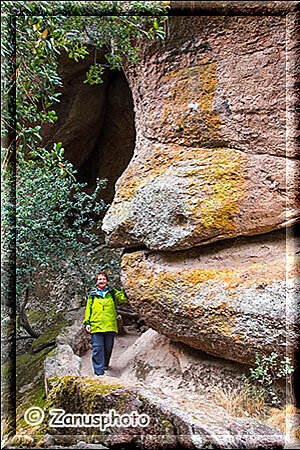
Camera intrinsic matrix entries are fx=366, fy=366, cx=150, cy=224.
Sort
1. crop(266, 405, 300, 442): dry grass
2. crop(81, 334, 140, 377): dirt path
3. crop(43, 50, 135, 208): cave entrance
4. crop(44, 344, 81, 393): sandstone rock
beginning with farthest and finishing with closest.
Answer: crop(43, 50, 135, 208): cave entrance
crop(81, 334, 140, 377): dirt path
crop(44, 344, 81, 393): sandstone rock
crop(266, 405, 300, 442): dry grass

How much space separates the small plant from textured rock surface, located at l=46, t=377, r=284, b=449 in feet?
2.13

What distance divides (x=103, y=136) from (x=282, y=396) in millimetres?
6007

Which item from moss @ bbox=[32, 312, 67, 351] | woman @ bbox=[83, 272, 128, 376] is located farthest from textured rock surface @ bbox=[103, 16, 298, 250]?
moss @ bbox=[32, 312, 67, 351]

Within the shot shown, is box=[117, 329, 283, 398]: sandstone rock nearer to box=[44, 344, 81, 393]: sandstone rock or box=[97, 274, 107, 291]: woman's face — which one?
box=[44, 344, 81, 393]: sandstone rock

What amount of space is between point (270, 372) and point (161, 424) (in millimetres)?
1444

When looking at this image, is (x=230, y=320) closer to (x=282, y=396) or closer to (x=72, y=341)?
(x=282, y=396)

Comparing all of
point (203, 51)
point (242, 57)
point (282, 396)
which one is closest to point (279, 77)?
point (242, 57)

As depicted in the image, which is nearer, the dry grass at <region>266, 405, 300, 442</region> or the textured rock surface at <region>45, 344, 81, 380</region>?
the dry grass at <region>266, 405, 300, 442</region>

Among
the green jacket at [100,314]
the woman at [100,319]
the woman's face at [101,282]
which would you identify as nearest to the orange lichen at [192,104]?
the woman's face at [101,282]

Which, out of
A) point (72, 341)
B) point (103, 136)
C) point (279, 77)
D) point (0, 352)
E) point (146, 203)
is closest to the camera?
point (0, 352)

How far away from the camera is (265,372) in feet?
11.5

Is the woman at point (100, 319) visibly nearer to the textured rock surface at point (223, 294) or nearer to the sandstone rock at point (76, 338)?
the textured rock surface at point (223, 294)

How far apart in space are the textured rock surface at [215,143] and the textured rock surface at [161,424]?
1.57 m

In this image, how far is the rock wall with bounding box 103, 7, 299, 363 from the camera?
3.76 m
